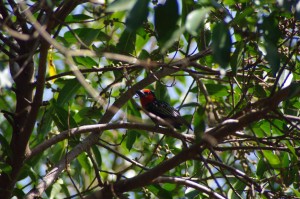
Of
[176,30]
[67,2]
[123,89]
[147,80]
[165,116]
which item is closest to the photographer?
[176,30]

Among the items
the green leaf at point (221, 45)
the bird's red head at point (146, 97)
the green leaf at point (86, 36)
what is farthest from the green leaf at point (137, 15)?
the bird's red head at point (146, 97)

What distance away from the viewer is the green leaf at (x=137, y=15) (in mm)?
2213

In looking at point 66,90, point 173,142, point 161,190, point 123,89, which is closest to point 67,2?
point 66,90

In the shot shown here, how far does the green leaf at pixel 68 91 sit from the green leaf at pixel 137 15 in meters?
1.96

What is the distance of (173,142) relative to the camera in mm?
4984

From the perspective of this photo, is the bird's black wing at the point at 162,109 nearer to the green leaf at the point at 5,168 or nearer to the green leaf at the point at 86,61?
the green leaf at the point at 86,61

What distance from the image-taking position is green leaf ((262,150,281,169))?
4.08 metres

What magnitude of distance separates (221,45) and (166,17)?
0.25 meters

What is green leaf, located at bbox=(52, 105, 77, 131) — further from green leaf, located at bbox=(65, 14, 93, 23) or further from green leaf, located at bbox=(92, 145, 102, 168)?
green leaf, located at bbox=(65, 14, 93, 23)

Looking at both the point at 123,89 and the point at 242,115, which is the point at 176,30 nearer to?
the point at 242,115

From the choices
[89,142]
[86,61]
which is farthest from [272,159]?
[86,61]

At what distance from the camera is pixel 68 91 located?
4180 millimetres

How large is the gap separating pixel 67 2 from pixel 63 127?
92cm

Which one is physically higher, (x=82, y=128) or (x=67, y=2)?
(x=67, y=2)
